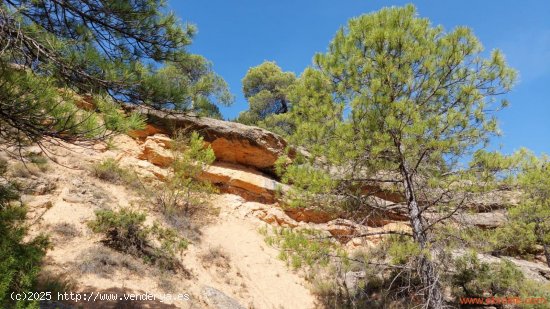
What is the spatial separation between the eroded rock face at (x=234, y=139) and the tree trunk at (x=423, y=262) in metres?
7.17

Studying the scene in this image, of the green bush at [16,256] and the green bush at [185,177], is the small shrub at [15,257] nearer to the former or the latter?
the green bush at [16,256]

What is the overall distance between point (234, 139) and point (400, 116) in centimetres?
798

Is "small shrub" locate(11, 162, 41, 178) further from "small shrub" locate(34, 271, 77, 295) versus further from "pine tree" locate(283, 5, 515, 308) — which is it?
"pine tree" locate(283, 5, 515, 308)

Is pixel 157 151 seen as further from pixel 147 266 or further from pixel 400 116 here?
pixel 400 116

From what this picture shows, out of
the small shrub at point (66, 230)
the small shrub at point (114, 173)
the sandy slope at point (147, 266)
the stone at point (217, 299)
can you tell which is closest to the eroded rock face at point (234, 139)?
the sandy slope at point (147, 266)

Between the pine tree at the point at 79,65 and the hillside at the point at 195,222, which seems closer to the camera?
the pine tree at the point at 79,65

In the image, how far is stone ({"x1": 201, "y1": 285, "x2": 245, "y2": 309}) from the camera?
724cm

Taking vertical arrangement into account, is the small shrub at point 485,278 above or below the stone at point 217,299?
above

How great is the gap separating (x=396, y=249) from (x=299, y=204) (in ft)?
6.38

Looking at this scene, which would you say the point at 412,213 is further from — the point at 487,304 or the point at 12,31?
the point at 12,31

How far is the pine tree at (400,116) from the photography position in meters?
5.55

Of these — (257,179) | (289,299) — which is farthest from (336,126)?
(257,179)

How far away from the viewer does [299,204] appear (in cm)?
653

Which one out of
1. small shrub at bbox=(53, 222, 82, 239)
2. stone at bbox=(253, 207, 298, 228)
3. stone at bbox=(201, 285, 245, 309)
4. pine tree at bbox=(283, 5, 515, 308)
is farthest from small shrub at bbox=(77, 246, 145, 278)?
stone at bbox=(253, 207, 298, 228)
